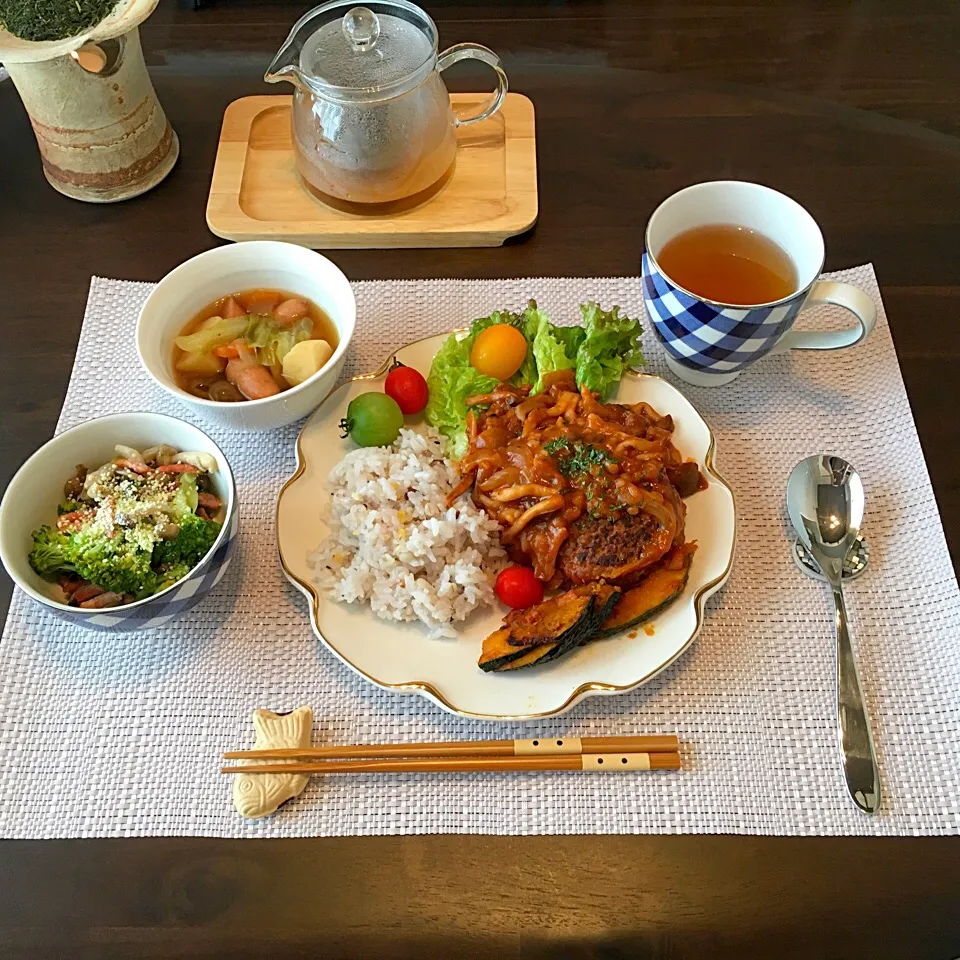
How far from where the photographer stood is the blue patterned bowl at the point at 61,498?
1.32m

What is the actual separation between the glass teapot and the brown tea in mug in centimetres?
62

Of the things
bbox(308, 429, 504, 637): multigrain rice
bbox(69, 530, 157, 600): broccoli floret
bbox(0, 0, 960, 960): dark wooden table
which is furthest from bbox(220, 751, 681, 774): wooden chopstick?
bbox(69, 530, 157, 600): broccoli floret

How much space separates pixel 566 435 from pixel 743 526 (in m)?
0.40

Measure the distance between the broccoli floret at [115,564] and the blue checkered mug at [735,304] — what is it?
3.54 feet

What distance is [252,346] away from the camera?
1.70m

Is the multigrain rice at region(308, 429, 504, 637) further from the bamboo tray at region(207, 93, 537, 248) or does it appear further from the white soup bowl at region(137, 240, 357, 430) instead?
the bamboo tray at region(207, 93, 537, 248)

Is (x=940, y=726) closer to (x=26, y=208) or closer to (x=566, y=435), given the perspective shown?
(x=566, y=435)

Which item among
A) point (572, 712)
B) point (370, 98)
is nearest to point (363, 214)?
point (370, 98)

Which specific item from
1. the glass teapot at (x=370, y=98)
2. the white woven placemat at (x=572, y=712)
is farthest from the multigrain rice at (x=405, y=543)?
the glass teapot at (x=370, y=98)

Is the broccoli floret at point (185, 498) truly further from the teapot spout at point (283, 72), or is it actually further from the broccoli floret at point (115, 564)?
the teapot spout at point (283, 72)

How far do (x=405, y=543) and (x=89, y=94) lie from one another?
1315 mm

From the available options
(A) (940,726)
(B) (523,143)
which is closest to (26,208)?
(B) (523,143)

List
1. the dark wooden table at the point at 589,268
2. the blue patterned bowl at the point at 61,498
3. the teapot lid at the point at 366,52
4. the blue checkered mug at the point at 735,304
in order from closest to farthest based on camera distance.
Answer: the dark wooden table at the point at 589,268 → the blue patterned bowl at the point at 61,498 → the blue checkered mug at the point at 735,304 → the teapot lid at the point at 366,52

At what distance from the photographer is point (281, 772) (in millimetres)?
1311
